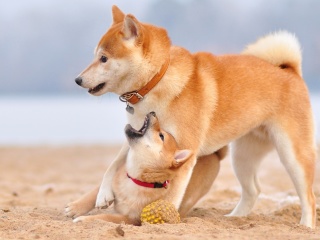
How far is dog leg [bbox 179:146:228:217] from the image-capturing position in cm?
583

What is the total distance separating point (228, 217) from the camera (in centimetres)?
592

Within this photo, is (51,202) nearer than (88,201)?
No

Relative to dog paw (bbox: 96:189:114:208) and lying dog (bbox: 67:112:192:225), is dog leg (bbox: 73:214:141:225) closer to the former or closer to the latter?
lying dog (bbox: 67:112:192:225)

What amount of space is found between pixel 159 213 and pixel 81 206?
966 mm

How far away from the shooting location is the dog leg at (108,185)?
17.8 ft

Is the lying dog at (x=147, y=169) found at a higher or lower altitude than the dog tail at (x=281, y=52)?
lower

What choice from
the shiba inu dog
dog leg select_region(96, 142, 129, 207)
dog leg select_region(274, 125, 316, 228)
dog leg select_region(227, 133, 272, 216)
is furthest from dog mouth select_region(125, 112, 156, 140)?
dog leg select_region(227, 133, 272, 216)

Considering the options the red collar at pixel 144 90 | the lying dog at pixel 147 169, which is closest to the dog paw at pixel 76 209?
the lying dog at pixel 147 169

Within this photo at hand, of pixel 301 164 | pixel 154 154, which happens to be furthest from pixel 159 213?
pixel 301 164

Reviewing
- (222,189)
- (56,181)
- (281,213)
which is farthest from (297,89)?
(56,181)

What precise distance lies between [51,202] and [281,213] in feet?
8.85

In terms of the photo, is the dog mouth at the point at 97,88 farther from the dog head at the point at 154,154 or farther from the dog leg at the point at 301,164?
the dog leg at the point at 301,164

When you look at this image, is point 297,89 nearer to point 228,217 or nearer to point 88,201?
point 228,217

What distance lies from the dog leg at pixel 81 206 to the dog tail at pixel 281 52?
2146mm
